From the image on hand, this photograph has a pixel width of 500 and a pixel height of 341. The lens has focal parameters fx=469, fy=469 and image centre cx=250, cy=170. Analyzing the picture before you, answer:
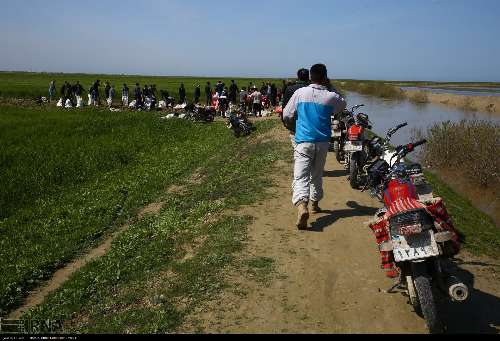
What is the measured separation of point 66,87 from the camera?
32.6 metres

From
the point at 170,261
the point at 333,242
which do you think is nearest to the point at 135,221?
the point at 170,261

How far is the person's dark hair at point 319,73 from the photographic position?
6.07 meters

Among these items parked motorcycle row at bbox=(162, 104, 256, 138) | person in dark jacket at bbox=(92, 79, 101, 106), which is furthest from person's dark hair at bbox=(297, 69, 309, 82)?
person in dark jacket at bbox=(92, 79, 101, 106)

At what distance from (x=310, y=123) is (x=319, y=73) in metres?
0.66

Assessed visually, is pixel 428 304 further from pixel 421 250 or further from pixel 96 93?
pixel 96 93

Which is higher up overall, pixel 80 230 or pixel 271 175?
pixel 271 175

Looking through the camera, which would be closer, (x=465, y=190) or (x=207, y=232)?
(x=207, y=232)

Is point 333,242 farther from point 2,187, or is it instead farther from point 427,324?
point 2,187

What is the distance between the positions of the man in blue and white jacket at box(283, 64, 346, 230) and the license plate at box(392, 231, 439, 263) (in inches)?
83.1

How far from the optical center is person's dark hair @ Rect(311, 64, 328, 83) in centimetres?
607

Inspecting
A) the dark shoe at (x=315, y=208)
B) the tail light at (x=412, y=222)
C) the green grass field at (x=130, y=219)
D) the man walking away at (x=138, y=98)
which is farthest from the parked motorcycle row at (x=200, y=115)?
the tail light at (x=412, y=222)

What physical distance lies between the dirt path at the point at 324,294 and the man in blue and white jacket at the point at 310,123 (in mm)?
616

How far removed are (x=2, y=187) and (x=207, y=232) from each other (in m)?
7.76

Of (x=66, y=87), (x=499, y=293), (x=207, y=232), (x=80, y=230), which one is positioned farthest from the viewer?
(x=66, y=87)
